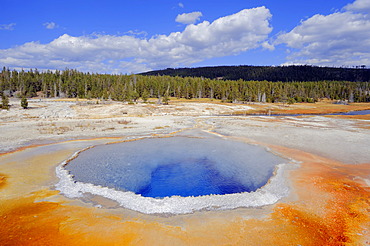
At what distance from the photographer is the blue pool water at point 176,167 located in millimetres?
13297

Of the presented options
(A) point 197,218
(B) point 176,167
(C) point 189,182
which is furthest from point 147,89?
(A) point 197,218

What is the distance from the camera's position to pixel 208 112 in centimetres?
6356

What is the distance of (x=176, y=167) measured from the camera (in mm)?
17016

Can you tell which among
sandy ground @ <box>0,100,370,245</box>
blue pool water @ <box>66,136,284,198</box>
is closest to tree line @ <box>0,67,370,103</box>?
blue pool water @ <box>66,136,284,198</box>

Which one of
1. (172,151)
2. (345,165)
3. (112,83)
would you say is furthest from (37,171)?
(112,83)

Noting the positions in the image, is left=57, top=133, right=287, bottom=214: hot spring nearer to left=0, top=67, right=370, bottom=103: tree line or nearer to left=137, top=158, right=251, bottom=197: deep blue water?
left=137, top=158, right=251, bottom=197: deep blue water

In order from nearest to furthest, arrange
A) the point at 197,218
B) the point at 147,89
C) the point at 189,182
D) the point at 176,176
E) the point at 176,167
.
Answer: the point at 197,218 < the point at 189,182 < the point at 176,176 < the point at 176,167 < the point at 147,89

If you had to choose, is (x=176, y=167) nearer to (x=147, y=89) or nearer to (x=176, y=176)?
(x=176, y=176)

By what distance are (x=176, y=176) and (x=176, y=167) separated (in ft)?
5.66

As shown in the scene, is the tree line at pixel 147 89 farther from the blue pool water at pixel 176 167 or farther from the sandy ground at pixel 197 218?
the sandy ground at pixel 197 218

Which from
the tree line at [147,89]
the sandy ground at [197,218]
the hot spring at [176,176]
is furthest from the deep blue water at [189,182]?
the tree line at [147,89]

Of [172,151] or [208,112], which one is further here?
[208,112]

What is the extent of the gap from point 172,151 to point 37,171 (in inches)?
423

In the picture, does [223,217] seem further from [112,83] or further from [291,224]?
[112,83]
